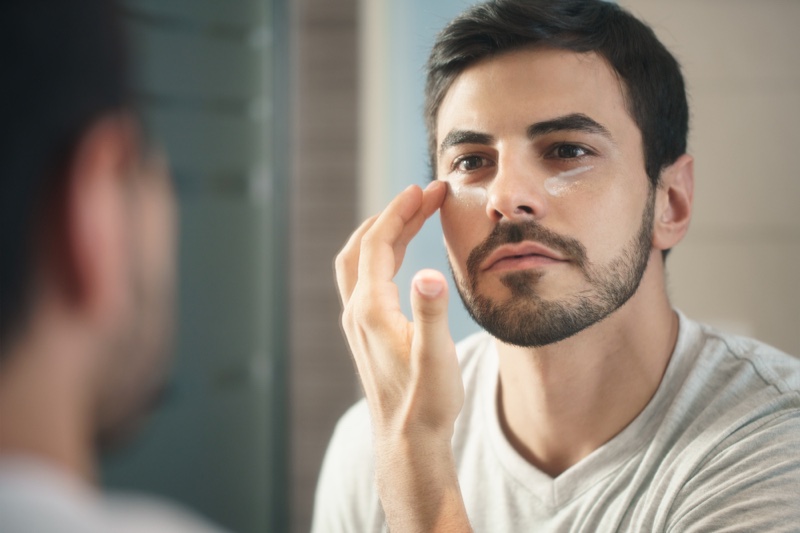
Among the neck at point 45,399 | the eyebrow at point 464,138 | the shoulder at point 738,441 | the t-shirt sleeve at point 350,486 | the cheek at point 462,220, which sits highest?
the eyebrow at point 464,138

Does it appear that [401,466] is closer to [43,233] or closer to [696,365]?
[696,365]

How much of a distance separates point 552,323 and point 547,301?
0.10 feet

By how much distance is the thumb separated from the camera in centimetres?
91

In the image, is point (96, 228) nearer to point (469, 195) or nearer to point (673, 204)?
point (469, 195)

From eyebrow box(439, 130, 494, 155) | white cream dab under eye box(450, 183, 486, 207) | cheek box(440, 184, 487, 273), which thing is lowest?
cheek box(440, 184, 487, 273)

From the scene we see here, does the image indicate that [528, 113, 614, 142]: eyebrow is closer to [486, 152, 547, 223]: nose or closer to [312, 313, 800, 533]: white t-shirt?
[486, 152, 547, 223]: nose

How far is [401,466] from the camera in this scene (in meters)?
0.93

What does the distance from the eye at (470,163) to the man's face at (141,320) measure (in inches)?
28.7

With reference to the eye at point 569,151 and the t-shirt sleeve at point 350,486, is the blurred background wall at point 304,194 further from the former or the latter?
the eye at point 569,151

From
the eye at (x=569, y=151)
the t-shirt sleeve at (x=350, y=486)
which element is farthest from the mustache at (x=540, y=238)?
the t-shirt sleeve at (x=350, y=486)

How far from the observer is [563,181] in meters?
1.03

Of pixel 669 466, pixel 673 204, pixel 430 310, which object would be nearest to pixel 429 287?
pixel 430 310

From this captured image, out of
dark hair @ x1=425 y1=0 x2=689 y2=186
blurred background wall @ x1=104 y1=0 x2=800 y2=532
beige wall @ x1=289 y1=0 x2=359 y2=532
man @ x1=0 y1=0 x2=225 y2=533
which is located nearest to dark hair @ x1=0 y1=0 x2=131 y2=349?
man @ x1=0 y1=0 x2=225 y2=533

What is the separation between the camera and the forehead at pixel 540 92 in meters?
1.04
